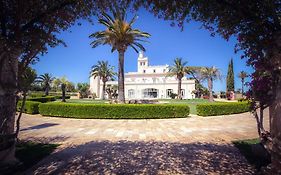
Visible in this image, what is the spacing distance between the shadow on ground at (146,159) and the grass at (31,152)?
28 cm

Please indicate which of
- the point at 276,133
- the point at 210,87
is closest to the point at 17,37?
the point at 276,133

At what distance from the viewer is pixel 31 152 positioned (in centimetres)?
699

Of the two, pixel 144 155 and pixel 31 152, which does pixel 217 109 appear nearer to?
pixel 144 155

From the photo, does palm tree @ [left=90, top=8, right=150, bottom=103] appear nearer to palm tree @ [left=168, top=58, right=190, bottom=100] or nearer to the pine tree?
palm tree @ [left=168, top=58, right=190, bottom=100]

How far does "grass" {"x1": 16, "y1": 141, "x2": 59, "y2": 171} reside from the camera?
5.96m

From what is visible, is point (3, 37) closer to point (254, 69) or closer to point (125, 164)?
point (125, 164)

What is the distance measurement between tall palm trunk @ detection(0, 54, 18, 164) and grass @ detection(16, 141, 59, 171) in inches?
38.5

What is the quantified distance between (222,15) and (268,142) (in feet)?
9.33

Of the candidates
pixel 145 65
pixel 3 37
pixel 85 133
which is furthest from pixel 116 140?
pixel 145 65

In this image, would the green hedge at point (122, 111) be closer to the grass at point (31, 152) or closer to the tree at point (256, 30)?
the grass at point (31, 152)

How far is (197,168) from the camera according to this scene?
558 cm

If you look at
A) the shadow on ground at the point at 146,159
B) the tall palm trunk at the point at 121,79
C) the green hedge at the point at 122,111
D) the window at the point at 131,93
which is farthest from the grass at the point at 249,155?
the window at the point at 131,93

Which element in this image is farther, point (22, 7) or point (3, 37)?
point (22, 7)

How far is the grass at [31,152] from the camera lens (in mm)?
5957
